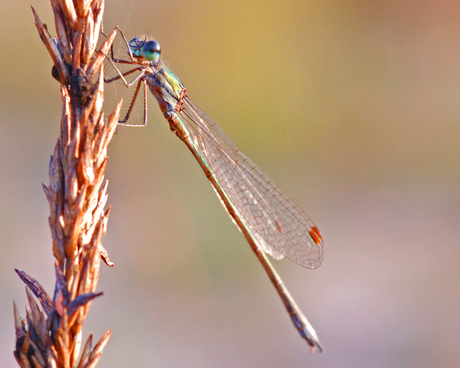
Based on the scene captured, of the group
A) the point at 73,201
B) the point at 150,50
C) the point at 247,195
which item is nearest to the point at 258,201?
the point at 247,195

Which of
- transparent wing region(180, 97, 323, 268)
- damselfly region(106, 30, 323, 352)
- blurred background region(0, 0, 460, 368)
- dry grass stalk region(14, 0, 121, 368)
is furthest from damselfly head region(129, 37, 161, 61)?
dry grass stalk region(14, 0, 121, 368)

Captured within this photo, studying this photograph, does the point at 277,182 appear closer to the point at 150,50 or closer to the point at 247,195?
the point at 247,195

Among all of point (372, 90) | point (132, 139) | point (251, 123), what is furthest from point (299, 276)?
point (372, 90)

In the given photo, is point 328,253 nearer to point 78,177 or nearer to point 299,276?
point 299,276

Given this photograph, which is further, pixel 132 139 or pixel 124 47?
pixel 132 139

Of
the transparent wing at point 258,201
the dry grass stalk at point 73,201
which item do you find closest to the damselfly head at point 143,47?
the transparent wing at point 258,201

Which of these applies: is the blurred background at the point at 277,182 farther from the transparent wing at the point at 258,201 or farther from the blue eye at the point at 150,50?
the transparent wing at the point at 258,201

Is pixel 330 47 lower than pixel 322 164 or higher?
higher
